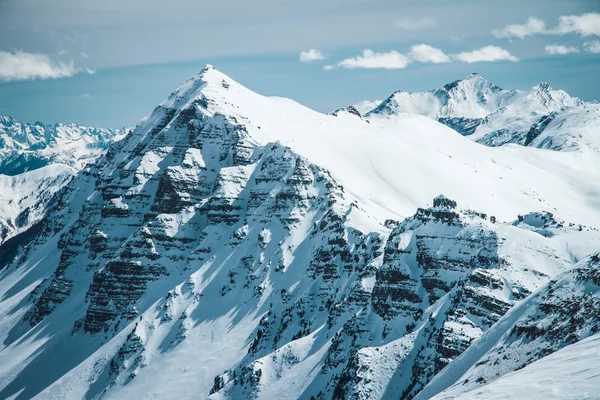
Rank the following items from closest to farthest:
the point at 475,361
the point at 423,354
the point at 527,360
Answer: the point at 527,360, the point at 475,361, the point at 423,354

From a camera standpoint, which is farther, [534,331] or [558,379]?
[534,331]

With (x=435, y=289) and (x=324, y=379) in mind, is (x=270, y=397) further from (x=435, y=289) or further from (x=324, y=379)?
(x=435, y=289)

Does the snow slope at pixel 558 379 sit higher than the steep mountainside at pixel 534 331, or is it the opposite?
the snow slope at pixel 558 379

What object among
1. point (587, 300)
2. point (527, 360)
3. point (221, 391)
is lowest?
point (221, 391)

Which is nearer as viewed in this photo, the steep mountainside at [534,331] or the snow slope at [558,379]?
the snow slope at [558,379]

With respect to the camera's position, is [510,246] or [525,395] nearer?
[525,395]

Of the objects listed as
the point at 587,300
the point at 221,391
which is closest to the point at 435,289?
the point at 587,300

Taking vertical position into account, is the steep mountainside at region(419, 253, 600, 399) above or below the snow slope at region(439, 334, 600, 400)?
below

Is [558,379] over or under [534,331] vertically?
over

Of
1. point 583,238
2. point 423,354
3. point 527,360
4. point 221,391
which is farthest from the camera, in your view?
point 221,391

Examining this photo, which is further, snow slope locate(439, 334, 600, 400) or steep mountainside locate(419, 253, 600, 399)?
steep mountainside locate(419, 253, 600, 399)

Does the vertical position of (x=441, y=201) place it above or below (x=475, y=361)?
above
